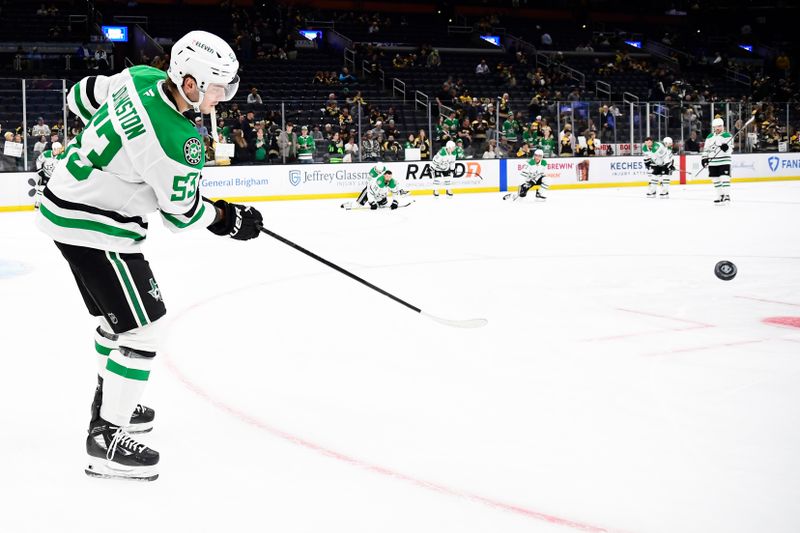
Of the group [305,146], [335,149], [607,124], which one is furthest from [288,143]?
[607,124]

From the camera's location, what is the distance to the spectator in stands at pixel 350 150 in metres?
18.6

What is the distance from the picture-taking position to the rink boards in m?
16.8

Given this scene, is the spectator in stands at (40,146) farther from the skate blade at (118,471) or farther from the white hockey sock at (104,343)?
the skate blade at (118,471)

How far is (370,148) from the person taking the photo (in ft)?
61.8

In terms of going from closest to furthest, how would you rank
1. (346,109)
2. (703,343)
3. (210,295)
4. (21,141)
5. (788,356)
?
(788,356)
(703,343)
(210,295)
(21,141)
(346,109)

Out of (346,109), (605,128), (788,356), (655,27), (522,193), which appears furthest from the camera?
(655,27)

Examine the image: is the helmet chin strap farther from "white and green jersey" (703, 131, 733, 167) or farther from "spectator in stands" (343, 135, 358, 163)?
"spectator in stands" (343, 135, 358, 163)

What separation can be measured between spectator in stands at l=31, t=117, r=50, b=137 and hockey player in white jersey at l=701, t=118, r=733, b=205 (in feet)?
37.2

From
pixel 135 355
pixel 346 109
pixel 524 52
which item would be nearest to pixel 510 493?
pixel 135 355

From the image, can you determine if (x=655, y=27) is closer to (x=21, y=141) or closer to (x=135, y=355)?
(x=21, y=141)

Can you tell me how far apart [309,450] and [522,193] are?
47.3ft

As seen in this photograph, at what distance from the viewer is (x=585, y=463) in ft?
10.1


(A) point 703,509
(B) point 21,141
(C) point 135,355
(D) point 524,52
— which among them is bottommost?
(A) point 703,509

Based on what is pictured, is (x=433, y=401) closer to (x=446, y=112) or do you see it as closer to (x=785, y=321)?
(x=785, y=321)
